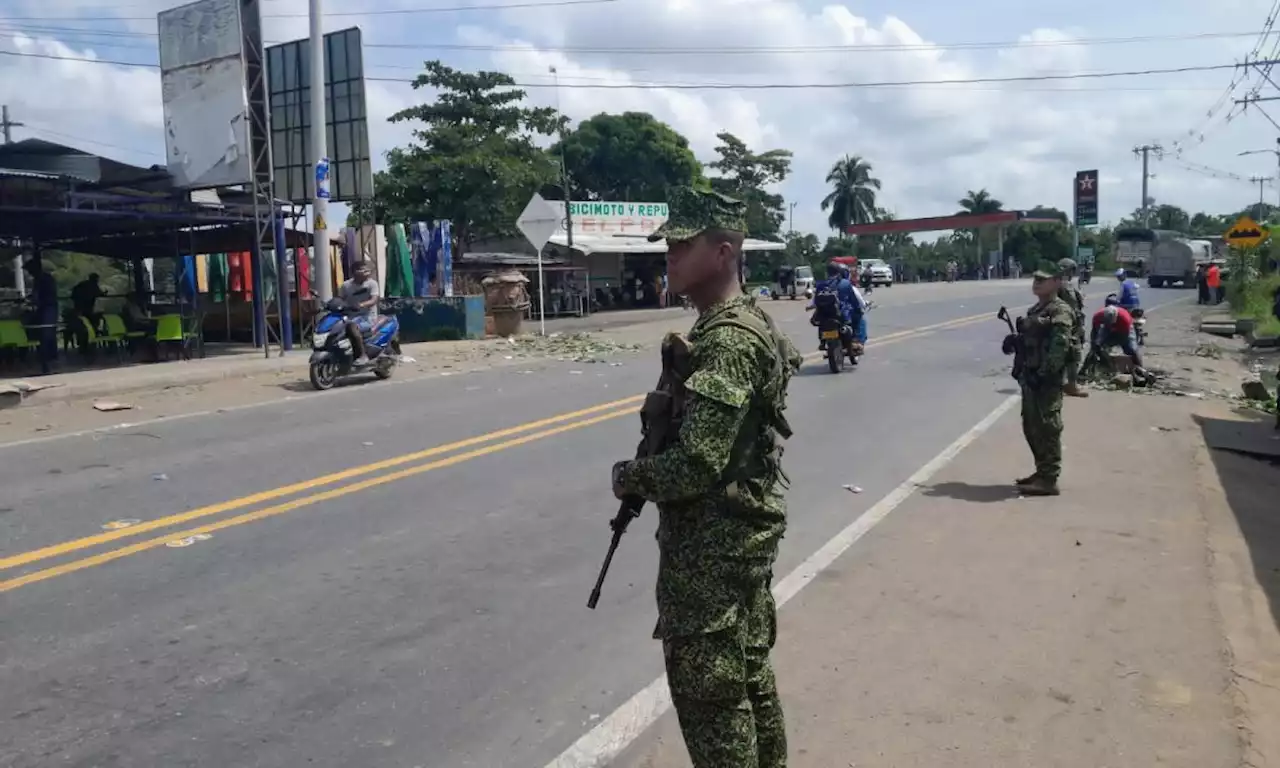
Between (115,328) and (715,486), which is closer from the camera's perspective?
(715,486)

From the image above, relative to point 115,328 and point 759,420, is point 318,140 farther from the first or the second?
point 759,420

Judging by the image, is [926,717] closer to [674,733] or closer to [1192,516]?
[674,733]

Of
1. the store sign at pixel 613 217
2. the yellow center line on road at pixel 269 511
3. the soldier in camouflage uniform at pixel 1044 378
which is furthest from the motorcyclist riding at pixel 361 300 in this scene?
the store sign at pixel 613 217

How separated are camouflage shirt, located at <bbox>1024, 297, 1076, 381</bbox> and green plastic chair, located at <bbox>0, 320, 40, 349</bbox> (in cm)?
1528

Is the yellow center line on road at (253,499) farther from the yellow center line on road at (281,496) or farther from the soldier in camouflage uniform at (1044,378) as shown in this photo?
the soldier in camouflage uniform at (1044,378)

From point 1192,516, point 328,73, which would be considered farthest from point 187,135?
point 1192,516

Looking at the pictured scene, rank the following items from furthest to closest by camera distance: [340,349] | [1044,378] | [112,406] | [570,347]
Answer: [570,347]
[340,349]
[112,406]
[1044,378]

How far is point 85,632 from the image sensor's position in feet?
15.8

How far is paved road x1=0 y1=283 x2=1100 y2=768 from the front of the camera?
3967 millimetres

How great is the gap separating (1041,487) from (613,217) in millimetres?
34694

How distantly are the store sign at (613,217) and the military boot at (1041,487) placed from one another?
1274 inches

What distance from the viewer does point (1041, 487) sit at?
794 cm

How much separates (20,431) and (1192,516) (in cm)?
1085

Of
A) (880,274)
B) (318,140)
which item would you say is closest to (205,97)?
(318,140)
